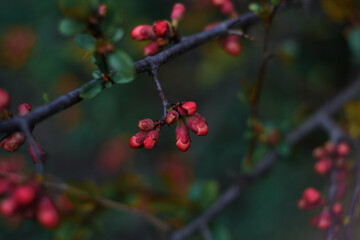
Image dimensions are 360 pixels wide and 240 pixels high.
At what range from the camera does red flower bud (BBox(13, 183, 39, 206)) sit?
34.3 inches

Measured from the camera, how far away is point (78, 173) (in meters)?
3.29

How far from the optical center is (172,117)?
0.76 m

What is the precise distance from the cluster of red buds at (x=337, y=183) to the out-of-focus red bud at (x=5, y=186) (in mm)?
841

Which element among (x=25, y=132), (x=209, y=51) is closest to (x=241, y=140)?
(x=209, y=51)

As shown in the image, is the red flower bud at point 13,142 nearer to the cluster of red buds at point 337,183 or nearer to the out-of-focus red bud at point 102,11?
the out-of-focus red bud at point 102,11

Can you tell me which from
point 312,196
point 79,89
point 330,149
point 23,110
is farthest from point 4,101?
point 330,149

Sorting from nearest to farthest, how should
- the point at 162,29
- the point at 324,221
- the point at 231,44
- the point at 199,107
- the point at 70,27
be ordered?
the point at 70,27 → the point at 162,29 → the point at 324,221 → the point at 231,44 → the point at 199,107

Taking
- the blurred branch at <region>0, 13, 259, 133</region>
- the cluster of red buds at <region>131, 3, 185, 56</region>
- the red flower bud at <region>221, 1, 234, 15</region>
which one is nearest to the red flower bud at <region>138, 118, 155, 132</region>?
the blurred branch at <region>0, 13, 259, 133</region>

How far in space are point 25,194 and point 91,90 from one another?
12.2 inches

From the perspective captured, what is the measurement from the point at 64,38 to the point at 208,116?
113 cm

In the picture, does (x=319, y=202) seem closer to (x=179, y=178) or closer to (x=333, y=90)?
A: (x=333, y=90)

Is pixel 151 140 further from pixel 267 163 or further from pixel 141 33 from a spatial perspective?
pixel 267 163

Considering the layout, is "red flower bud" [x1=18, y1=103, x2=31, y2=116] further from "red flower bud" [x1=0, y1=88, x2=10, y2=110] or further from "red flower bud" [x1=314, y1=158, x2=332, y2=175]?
"red flower bud" [x1=314, y1=158, x2=332, y2=175]

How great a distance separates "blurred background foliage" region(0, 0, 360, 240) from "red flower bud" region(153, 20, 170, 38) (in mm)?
521
